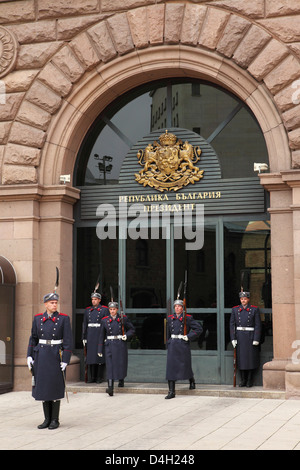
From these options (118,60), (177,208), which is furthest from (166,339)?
(118,60)

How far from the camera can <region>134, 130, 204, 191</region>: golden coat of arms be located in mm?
13547

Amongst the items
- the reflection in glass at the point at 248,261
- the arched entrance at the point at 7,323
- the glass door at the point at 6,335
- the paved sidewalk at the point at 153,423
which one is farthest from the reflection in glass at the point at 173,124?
the paved sidewalk at the point at 153,423

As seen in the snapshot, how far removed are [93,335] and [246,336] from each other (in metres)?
3.00

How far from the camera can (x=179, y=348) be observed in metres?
12.3

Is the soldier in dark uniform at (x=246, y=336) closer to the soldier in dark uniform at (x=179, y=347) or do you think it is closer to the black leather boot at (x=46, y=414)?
the soldier in dark uniform at (x=179, y=347)

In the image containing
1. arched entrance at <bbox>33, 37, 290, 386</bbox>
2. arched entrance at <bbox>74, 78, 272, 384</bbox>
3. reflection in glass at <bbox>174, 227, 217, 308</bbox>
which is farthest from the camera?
reflection in glass at <bbox>174, 227, 217, 308</bbox>

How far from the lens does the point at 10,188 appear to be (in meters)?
13.4

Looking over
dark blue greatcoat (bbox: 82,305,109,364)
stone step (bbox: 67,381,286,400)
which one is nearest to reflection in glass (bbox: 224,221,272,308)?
stone step (bbox: 67,381,286,400)

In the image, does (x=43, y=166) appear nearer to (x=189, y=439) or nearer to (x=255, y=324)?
(x=255, y=324)

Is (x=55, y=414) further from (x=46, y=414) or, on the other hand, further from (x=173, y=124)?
(x=173, y=124)

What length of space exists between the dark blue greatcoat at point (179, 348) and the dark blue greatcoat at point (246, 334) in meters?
0.71

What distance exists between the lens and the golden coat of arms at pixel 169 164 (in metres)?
13.5

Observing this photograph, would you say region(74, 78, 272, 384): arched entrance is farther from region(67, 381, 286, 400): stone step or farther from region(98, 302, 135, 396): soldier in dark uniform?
region(98, 302, 135, 396): soldier in dark uniform

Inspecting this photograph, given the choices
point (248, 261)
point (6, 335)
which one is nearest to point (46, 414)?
point (6, 335)
